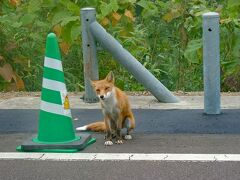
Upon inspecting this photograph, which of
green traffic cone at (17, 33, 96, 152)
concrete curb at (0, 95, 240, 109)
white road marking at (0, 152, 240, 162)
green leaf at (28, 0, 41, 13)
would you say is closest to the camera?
white road marking at (0, 152, 240, 162)

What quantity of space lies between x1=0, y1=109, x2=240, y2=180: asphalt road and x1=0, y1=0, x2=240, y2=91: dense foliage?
165 cm

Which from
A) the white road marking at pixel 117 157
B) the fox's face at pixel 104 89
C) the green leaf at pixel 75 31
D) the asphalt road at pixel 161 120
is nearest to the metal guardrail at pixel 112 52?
the asphalt road at pixel 161 120

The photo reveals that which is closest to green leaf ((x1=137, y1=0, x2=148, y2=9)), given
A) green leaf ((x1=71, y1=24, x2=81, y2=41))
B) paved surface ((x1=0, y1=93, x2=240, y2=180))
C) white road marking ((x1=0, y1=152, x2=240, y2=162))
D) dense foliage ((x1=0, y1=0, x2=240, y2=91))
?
dense foliage ((x1=0, y1=0, x2=240, y2=91))

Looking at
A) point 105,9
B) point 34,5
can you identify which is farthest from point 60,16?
point 105,9

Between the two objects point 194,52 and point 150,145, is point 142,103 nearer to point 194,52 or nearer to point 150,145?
point 194,52

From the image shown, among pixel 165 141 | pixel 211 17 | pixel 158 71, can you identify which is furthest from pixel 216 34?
pixel 158 71

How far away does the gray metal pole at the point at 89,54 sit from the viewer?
7719 mm

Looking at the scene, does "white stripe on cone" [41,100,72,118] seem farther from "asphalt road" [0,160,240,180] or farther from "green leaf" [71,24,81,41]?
"green leaf" [71,24,81,41]

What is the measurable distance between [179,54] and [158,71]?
43 centimetres

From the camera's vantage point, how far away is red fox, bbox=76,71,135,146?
241 inches

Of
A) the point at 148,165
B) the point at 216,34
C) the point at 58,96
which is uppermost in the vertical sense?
the point at 216,34

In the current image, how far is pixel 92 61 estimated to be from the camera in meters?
7.80

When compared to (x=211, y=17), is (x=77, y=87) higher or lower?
lower

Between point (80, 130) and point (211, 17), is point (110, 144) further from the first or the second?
point (211, 17)
